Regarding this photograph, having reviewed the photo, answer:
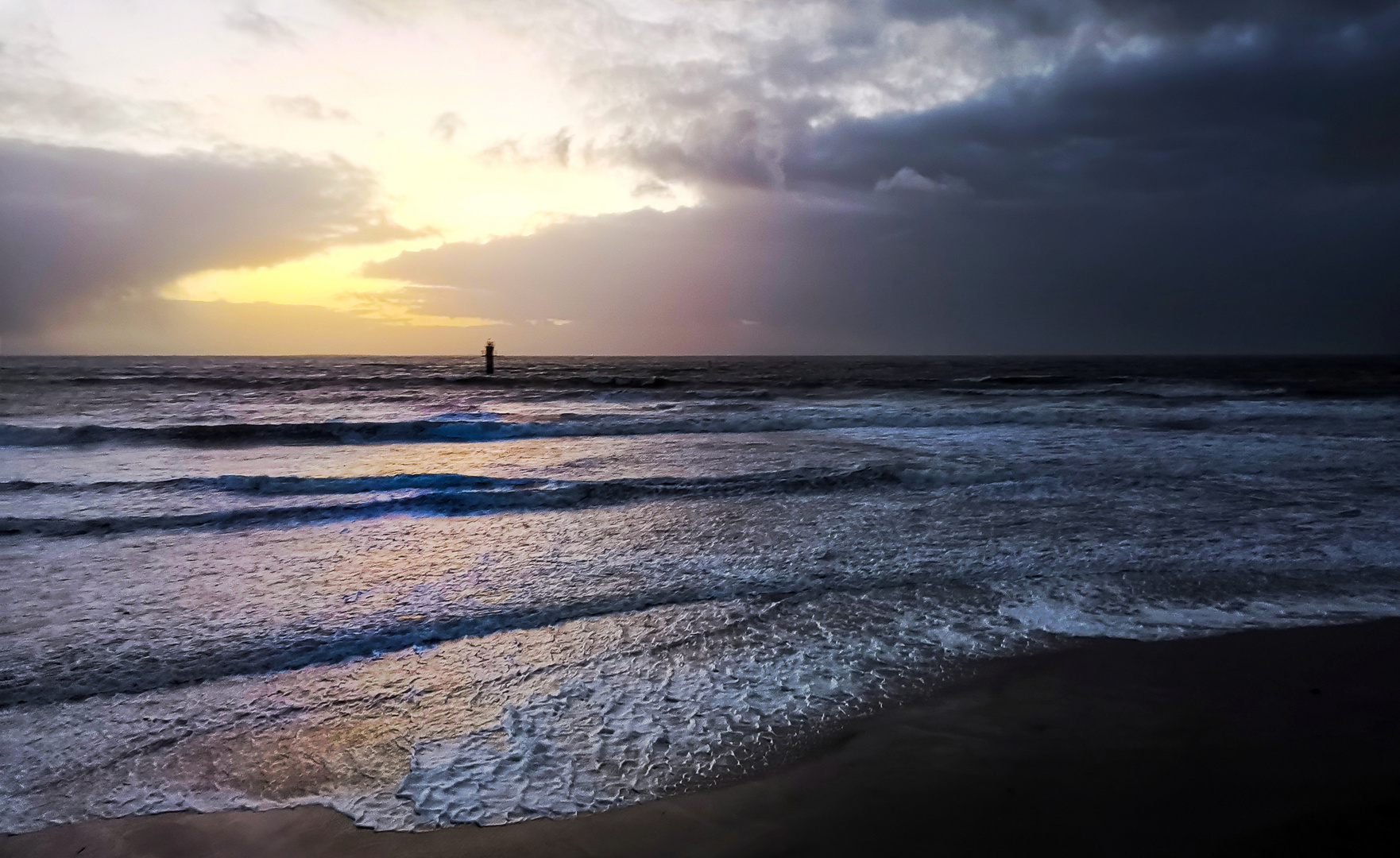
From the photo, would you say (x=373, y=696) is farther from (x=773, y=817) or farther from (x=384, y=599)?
(x=773, y=817)

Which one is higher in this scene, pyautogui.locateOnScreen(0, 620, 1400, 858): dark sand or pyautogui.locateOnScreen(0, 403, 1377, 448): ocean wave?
pyautogui.locateOnScreen(0, 403, 1377, 448): ocean wave

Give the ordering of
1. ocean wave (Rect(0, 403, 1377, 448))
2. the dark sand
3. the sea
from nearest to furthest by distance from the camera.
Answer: the dark sand, the sea, ocean wave (Rect(0, 403, 1377, 448))

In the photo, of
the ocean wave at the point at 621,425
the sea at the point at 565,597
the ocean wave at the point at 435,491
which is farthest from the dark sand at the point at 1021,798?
the ocean wave at the point at 621,425

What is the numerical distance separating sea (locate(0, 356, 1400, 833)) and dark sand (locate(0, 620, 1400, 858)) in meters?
0.16

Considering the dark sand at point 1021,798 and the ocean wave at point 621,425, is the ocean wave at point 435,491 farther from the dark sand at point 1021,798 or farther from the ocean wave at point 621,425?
the ocean wave at point 621,425

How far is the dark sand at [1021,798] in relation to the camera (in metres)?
2.66

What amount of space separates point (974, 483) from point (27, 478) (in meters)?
15.2

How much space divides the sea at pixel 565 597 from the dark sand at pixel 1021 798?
16 cm

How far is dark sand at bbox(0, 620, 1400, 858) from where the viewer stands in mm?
2660

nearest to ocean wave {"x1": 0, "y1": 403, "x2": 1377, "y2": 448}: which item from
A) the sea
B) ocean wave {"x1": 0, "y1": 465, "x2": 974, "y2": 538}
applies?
the sea

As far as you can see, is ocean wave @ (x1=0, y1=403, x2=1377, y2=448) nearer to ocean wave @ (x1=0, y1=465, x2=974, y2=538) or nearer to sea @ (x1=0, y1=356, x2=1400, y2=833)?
sea @ (x1=0, y1=356, x2=1400, y2=833)

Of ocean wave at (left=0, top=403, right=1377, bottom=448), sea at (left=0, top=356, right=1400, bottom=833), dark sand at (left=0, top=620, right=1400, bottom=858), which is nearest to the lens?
dark sand at (left=0, top=620, right=1400, bottom=858)

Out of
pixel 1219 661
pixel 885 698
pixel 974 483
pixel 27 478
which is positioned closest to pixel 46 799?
pixel 885 698

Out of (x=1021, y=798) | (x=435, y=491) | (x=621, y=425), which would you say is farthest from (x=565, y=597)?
(x=621, y=425)
